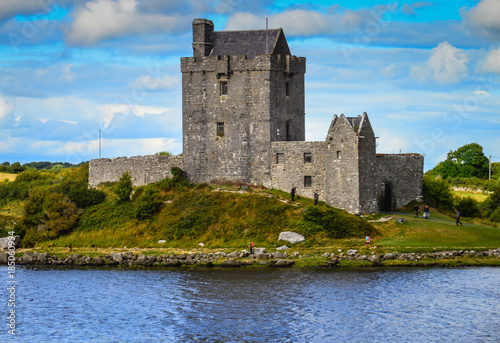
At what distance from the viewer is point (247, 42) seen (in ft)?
177

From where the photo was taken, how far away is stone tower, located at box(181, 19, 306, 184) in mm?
52344

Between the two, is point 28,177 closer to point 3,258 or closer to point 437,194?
point 3,258

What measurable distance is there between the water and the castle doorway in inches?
477

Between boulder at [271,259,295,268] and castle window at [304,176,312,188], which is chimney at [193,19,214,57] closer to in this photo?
castle window at [304,176,312,188]

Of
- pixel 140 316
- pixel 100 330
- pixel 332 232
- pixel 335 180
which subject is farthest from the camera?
pixel 335 180

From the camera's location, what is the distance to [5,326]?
29844 millimetres

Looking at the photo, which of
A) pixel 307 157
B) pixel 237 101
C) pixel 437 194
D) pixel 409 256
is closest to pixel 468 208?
pixel 437 194

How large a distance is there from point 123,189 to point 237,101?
11.4 m

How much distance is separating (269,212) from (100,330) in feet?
68.3

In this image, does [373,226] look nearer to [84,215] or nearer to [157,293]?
[157,293]

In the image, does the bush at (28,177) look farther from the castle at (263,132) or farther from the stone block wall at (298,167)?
the stone block wall at (298,167)

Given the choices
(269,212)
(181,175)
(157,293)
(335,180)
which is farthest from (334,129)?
(157,293)

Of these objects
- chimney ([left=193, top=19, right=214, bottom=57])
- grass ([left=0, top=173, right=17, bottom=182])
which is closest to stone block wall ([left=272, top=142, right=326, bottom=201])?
chimney ([left=193, top=19, right=214, bottom=57])

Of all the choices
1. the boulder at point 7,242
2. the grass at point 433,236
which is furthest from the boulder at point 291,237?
the boulder at point 7,242
